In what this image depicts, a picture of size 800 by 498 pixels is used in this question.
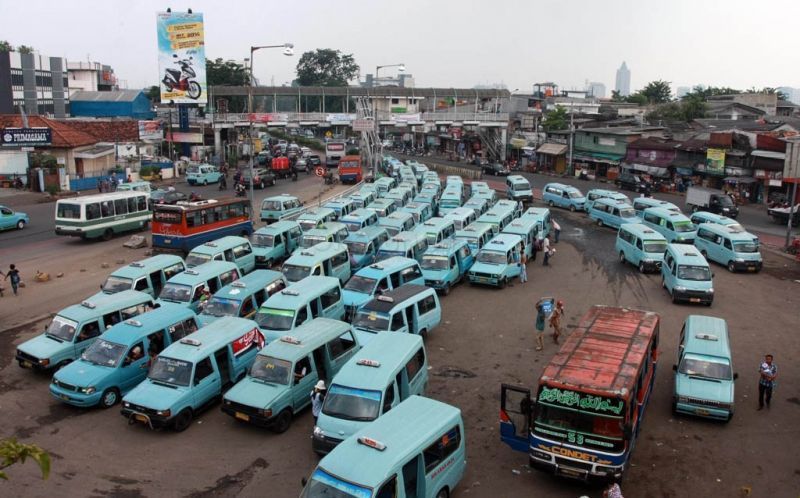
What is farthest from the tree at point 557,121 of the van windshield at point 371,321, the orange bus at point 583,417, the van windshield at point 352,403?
the van windshield at point 352,403

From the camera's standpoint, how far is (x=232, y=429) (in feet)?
44.8

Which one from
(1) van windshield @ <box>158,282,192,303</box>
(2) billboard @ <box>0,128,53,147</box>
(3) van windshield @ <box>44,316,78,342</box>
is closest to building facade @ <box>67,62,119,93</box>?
(2) billboard @ <box>0,128,53,147</box>

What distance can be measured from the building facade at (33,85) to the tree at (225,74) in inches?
762

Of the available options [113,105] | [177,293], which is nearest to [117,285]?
[177,293]

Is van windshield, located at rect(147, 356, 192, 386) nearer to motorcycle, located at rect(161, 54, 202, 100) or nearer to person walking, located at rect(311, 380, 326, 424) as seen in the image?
person walking, located at rect(311, 380, 326, 424)

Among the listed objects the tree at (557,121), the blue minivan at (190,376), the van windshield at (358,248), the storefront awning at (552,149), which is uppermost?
the tree at (557,121)

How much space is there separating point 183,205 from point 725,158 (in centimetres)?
3654

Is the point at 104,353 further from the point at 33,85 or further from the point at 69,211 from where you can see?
the point at 33,85

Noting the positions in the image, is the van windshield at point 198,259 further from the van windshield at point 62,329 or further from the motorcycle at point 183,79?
the motorcycle at point 183,79

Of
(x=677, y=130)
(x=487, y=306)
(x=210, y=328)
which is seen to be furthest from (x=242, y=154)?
(x=210, y=328)

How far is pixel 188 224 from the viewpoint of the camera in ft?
89.5

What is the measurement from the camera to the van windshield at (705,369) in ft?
47.1

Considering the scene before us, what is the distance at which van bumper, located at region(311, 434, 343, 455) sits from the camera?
1201 centimetres

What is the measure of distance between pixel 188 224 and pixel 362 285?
1048cm
